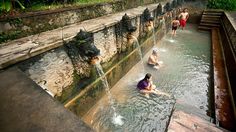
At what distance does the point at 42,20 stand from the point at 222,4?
56.9ft

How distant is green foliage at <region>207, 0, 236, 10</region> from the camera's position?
16.5m

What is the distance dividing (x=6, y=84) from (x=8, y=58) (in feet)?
2.11

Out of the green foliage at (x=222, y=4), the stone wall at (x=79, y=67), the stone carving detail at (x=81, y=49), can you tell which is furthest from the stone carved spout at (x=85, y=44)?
the green foliage at (x=222, y=4)

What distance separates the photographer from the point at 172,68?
27.0 feet

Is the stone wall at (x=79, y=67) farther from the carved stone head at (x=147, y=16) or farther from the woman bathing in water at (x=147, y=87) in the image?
the woman bathing in water at (x=147, y=87)

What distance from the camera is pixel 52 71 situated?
378cm

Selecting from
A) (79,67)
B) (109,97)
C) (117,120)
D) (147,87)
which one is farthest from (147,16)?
(117,120)

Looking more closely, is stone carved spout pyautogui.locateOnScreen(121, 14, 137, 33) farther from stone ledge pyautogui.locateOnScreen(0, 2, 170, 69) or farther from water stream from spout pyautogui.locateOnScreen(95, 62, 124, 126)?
stone ledge pyautogui.locateOnScreen(0, 2, 170, 69)

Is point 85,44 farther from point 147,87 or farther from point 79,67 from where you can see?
point 147,87

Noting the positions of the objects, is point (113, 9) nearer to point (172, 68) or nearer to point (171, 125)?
point (172, 68)

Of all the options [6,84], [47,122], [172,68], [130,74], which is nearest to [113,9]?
[130,74]

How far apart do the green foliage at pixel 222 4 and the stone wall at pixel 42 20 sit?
45.9ft

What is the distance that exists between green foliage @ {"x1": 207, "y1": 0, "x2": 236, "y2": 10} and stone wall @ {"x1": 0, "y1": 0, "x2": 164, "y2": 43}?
13987mm

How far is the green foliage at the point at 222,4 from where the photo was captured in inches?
650
